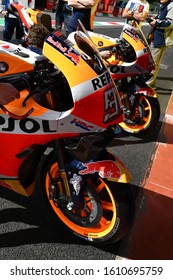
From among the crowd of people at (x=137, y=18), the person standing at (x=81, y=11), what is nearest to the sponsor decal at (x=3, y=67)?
the crowd of people at (x=137, y=18)

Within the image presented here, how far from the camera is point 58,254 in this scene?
2357 millimetres

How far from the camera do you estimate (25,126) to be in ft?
6.82

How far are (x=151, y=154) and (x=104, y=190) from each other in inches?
73.4

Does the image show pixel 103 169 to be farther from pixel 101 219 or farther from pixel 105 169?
pixel 101 219

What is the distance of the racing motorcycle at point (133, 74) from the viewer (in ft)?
13.1

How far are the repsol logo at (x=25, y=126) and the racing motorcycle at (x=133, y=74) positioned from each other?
6.73 ft

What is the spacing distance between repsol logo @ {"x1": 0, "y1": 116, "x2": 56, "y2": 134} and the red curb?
118 centimetres

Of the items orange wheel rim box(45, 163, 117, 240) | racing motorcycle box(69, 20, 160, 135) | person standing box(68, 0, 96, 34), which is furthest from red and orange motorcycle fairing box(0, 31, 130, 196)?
person standing box(68, 0, 96, 34)

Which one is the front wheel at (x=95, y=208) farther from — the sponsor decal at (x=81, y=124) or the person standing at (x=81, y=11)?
the person standing at (x=81, y=11)

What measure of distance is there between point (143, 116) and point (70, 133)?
2402 mm

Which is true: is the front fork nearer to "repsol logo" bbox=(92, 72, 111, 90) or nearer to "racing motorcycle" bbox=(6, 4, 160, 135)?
"repsol logo" bbox=(92, 72, 111, 90)

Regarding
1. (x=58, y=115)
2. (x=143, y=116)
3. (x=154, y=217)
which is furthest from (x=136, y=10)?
(x=58, y=115)
